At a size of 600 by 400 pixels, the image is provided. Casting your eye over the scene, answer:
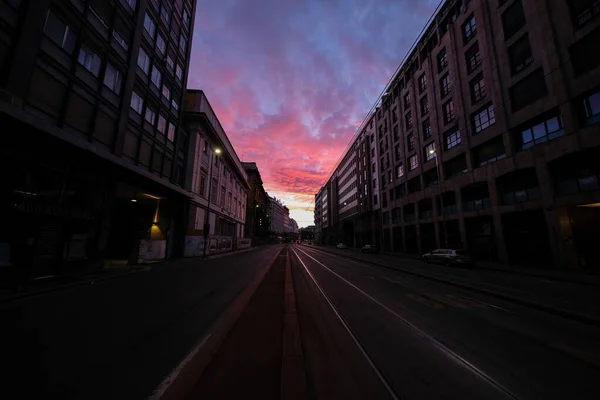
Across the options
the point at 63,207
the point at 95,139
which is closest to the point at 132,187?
the point at 95,139

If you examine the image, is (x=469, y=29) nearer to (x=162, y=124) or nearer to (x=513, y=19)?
(x=513, y=19)

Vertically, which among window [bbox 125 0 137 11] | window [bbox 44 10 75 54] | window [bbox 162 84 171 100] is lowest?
window [bbox 44 10 75 54]

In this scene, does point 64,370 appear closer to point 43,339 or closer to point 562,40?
point 43,339

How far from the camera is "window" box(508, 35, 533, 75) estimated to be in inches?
872

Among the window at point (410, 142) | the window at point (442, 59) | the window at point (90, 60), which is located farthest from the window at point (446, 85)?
the window at point (90, 60)

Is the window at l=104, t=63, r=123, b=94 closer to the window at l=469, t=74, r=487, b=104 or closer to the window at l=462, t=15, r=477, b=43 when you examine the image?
the window at l=469, t=74, r=487, b=104

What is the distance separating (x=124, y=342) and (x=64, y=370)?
3.89 feet

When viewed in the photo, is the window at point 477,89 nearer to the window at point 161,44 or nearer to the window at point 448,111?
the window at point 448,111

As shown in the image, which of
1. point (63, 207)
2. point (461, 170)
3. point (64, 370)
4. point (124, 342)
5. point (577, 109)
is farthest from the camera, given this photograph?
point (461, 170)

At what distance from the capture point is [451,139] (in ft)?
107

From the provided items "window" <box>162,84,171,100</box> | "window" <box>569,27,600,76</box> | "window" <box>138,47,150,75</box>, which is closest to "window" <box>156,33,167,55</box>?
"window" <box>138,47,150,75</box>

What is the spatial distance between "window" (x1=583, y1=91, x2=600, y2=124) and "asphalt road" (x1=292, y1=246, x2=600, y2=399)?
1786 cm

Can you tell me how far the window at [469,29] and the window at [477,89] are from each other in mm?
5188

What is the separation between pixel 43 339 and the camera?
514cm
